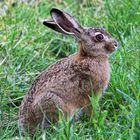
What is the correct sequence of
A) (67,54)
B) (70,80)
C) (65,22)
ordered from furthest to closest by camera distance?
1. (67,54)
2. (65,22)
3. (70,80)

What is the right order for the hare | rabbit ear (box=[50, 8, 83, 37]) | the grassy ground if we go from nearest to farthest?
1. the grassy ground
2. the hare
3. rabbit ear (box=[50, 8, 83, 37])

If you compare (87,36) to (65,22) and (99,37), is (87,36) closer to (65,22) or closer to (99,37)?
(99,37)

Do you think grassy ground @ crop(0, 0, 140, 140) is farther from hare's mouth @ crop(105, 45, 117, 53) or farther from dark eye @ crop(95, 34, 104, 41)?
dark eye @ crop(95, 34, 104, 41)

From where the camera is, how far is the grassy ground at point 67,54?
6.41 metres

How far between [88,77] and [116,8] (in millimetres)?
2360

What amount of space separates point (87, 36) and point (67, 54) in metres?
1.54

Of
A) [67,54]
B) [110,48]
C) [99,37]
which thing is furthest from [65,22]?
[67,54]

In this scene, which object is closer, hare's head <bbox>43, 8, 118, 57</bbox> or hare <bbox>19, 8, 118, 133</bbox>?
hare <bbox>19, 8, 118, 133</bbox>

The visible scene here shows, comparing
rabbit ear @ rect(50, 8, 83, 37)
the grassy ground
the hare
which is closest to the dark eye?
the hare

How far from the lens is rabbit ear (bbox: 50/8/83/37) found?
7.27 m

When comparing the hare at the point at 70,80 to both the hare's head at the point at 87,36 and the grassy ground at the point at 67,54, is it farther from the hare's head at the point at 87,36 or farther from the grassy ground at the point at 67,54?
the grassy ground at the point at 67,54

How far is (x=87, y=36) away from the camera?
734 cm

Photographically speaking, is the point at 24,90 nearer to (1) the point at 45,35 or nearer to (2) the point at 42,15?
(1) the point at 45,35

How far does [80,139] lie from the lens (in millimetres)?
6215
